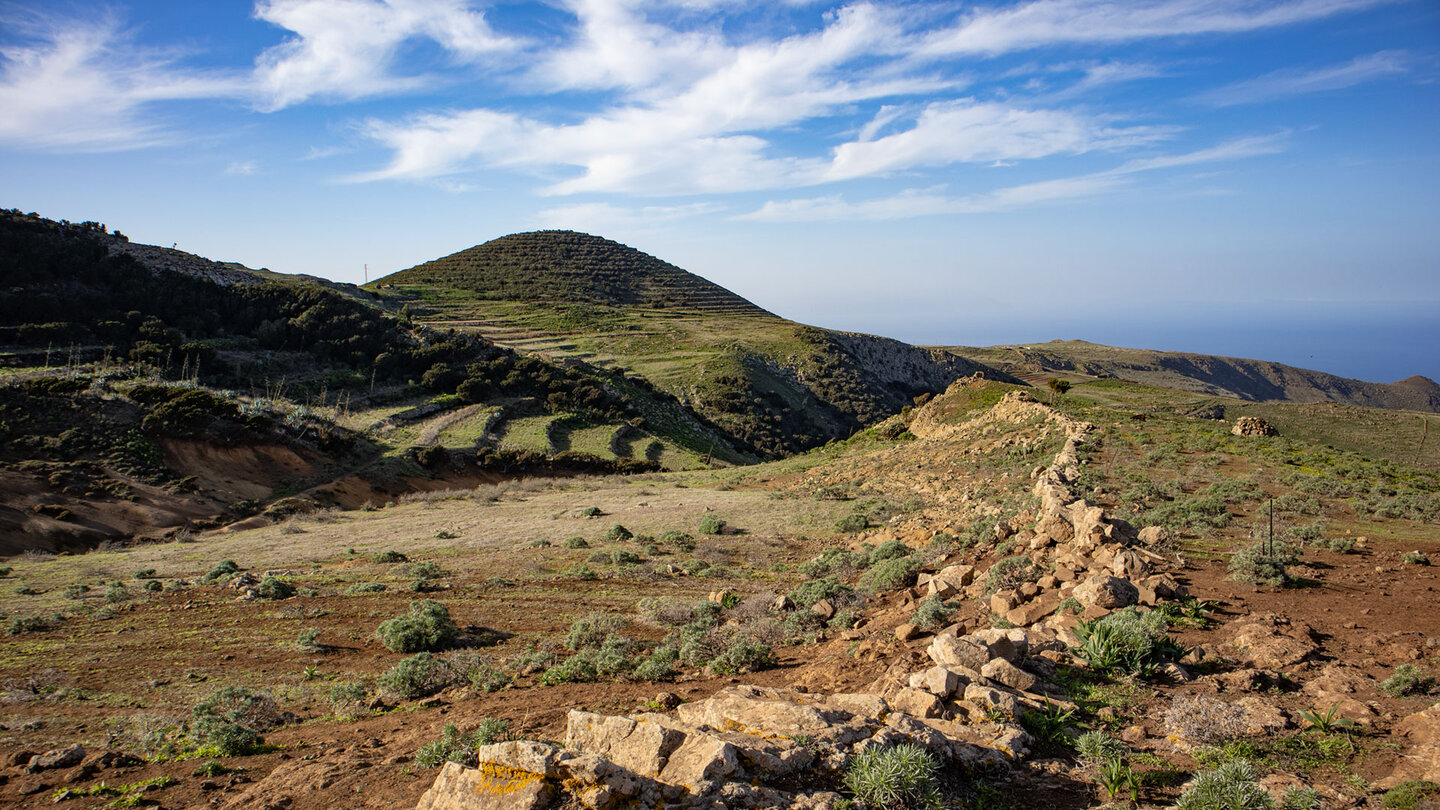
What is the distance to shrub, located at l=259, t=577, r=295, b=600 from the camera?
43.6 ft

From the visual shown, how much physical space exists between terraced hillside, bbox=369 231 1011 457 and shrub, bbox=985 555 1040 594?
129ft

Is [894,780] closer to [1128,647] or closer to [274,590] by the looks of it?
[1128,647]

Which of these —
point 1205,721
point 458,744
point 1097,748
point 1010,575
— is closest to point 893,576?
point 1010,575

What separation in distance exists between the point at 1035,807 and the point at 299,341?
48301mm

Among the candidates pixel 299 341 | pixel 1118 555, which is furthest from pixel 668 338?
pixel 1118 555

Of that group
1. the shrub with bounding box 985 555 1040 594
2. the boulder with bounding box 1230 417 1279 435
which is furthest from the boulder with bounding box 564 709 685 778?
the boulder with bounding box 1230 417 1279 435

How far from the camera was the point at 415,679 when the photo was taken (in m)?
8.30

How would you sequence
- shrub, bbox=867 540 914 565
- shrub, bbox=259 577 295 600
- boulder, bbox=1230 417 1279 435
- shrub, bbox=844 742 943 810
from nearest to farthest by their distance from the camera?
shrub, bbox=844 742 943 810
shrub, bbox=259 577 295 600
shrub, bbox=867 540 914 565
boulder, bbox=1230 417 1279 435

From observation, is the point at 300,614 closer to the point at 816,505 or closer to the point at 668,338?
the point at 816,505

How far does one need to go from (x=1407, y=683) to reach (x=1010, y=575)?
4624 mm

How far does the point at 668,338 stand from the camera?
7150 cm

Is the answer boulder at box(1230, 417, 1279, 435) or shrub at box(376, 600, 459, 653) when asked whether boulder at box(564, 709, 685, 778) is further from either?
boulder at box(1230, 417, 1279, 435)

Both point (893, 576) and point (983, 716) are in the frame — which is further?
point (893, 576)

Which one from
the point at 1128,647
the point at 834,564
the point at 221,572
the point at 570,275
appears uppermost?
the point at 570,275
